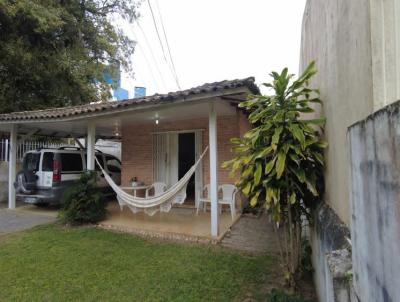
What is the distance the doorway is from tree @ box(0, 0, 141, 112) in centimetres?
606

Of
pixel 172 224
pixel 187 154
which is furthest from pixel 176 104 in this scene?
pixel 187 154

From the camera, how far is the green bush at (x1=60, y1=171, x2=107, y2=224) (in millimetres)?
5984

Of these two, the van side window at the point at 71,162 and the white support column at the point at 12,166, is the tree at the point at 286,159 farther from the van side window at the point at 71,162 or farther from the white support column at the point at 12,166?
the white support column at the point at 12,166

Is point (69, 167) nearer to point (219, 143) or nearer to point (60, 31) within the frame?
point (219, 143)

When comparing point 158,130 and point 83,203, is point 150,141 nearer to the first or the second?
point 158,130

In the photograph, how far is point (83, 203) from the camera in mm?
6055

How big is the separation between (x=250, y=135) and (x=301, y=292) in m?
1.85

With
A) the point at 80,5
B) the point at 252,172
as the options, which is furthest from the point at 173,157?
the point at 80,5

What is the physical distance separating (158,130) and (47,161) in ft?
10.3

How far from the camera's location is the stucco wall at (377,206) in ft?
2.89

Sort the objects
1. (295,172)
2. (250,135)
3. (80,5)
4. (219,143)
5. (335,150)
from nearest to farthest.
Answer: (335,150), (295,172), (250,135), (219,143), (80,5)

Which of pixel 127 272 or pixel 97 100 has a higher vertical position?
pixel 97 100

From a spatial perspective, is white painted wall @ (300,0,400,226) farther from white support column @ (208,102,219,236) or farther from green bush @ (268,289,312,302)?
white support column @ (208,102,219,236)

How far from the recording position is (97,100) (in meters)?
12.7
